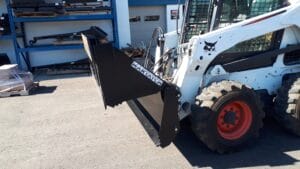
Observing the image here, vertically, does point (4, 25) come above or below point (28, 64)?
above

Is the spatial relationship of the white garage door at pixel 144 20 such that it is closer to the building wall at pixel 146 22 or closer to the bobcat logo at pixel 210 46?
the building wall at pixel 146 22

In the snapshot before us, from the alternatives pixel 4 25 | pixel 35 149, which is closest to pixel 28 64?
pixel 4 25

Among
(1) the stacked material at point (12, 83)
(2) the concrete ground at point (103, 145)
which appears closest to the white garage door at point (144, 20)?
(1) the stacked material at point (12, 83)

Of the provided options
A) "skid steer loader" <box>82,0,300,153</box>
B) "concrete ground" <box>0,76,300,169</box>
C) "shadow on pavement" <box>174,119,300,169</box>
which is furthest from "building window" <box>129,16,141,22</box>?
"shadow on pavement" <box>174,119,300,169</box>

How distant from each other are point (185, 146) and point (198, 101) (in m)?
0.75

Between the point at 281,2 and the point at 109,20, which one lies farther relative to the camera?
the point at 109,20

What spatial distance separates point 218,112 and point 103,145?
170cm

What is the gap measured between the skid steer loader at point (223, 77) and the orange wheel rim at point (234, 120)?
1 centimetres

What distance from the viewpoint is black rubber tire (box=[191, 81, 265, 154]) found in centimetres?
389

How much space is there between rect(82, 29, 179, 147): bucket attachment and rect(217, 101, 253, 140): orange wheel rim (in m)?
0.61

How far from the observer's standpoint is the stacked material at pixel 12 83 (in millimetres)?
8078

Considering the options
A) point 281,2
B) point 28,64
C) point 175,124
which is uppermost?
point 281,2

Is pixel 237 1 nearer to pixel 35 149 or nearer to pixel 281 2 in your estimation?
pixel 281 2

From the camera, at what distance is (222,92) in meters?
3.94
